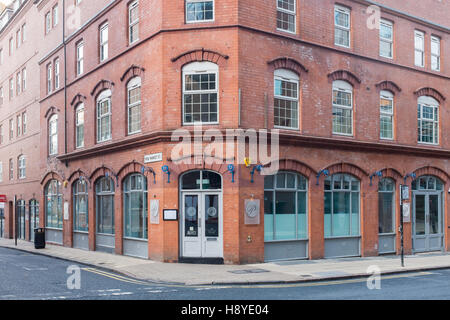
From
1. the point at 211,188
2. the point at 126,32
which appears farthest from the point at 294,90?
the point at 126,32

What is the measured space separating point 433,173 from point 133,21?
15.0 m

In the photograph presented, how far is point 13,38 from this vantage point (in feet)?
130

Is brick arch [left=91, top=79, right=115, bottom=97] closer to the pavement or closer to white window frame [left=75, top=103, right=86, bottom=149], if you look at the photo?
white window frame [left=75, top=103, right=86, bottom=149]

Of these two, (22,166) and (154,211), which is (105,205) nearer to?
(154,211)

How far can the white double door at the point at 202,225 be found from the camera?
1748 cm

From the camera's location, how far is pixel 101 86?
75.2 feet

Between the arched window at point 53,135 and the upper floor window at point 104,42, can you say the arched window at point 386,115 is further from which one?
the arched window at point 53,135

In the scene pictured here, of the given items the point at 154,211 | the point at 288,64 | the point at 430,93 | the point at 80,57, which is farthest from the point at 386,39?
the point at 80,57

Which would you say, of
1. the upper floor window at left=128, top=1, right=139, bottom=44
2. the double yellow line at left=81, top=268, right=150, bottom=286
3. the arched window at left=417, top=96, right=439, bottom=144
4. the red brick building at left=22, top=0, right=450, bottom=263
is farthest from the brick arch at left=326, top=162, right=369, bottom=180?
the upper floor window at left=128, top=1, right=139, bottom=44

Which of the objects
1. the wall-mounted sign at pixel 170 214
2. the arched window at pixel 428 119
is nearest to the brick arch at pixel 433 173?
the arched window at pixel 428 119

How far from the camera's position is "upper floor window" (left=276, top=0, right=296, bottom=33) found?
18.9m
